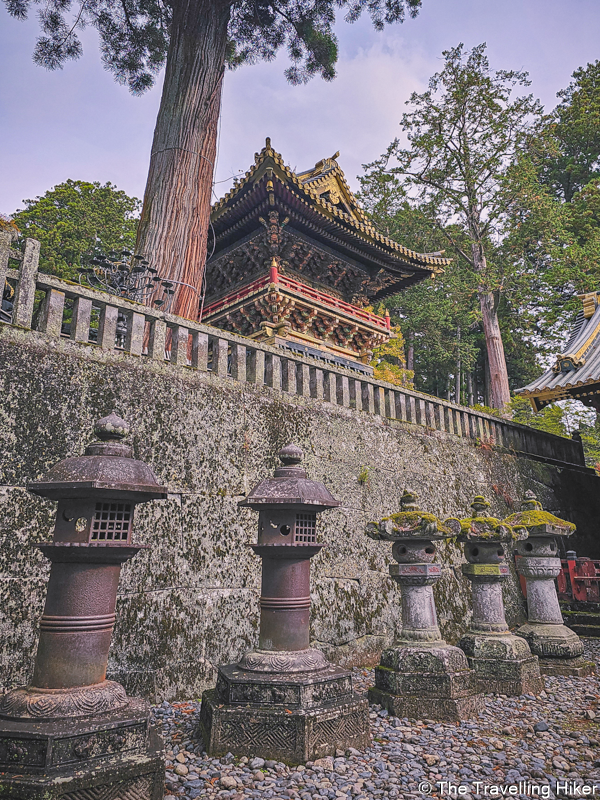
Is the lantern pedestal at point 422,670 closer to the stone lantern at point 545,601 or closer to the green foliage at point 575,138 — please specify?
the stone lantern at point 545,601

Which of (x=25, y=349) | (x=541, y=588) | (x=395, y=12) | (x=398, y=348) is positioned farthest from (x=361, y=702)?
(x=398, y=348)

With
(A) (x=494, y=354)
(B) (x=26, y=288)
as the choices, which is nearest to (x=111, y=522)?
(B) (x=26, y=288)

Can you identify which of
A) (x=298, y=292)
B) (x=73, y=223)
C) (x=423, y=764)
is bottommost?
(x=423, y=764)

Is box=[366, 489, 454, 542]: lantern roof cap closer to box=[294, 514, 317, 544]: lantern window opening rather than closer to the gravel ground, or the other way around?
box=[294, 514, 317, 544]: lantern window opening

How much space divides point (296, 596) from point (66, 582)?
1.68 metres

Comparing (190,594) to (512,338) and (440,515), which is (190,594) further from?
(512,338)

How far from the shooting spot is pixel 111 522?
9.32 ft

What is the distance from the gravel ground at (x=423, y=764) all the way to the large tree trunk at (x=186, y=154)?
216 inches

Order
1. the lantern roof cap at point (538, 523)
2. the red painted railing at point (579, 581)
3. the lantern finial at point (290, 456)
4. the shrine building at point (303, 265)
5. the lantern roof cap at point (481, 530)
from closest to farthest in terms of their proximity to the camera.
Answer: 1. the lantern finial at point (290, 456)
2. the lantern roof cap at point (481, 530)
3. the lantern roof cap at point (538, 523)
4. the red painted railing at point (579, 581)
5. the shrine building at point (303, 265)

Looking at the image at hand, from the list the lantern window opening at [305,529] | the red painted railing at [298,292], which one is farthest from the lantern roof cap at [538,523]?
the red painted railing at [298,292]

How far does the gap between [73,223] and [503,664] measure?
2089cm

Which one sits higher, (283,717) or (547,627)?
(547,627)

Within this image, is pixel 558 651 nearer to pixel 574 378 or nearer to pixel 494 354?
pixel 574 378

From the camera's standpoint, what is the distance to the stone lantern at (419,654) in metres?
4.19
